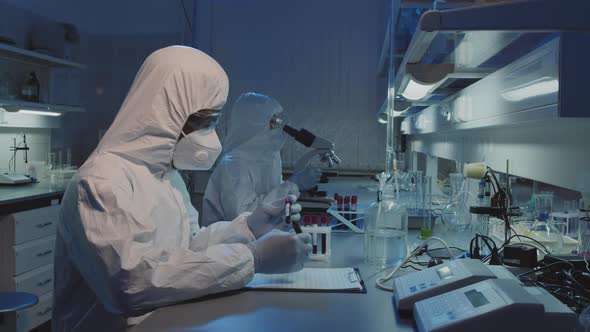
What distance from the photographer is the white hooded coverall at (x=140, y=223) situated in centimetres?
115

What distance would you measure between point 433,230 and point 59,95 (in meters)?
3.71

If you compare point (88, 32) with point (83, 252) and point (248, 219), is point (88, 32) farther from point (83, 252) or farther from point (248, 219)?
point (83, 252)

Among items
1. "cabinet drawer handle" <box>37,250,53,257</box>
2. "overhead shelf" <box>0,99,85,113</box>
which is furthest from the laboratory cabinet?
"overhead shelf" <box>0,99,85,113</box>

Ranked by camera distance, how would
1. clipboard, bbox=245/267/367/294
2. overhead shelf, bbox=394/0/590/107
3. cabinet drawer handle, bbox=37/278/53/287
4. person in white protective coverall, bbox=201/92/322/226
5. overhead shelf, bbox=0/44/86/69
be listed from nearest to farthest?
1. overhead shelf, bbox=394/0/590/107
2. clipboard, bbox=245/267/367/294
3. person in white protective coverall, bbox=201/92/322/226
4. cabinet drawer handle, bbox=37/278/53/287
5. overhead shelf, bbox=0/44/86/69

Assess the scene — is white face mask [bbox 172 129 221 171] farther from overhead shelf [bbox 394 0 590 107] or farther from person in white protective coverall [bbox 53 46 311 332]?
overhead shelf [bbox 394 0 590 107]

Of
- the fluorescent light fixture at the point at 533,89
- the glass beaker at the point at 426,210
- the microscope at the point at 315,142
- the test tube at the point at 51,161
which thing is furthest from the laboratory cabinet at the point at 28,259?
the fluorescent light fixture at the point at 533,89

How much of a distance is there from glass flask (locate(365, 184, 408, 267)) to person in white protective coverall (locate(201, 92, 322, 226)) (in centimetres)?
126

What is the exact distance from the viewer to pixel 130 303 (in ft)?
3.76

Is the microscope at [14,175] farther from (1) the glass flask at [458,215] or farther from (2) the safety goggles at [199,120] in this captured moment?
(1) the glass flask at [458,215]

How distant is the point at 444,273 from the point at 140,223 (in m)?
0.74

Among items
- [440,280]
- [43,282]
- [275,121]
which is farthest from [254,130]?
[440,280]

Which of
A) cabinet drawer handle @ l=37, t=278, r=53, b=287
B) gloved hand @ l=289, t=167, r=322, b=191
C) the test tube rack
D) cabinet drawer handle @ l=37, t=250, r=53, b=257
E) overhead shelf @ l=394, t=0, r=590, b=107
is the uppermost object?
overhead shelf @ l=394, t=0, r=590, b=107

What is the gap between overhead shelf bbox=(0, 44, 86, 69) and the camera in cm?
357

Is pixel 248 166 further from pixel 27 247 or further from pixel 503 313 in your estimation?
pixel 503 313
